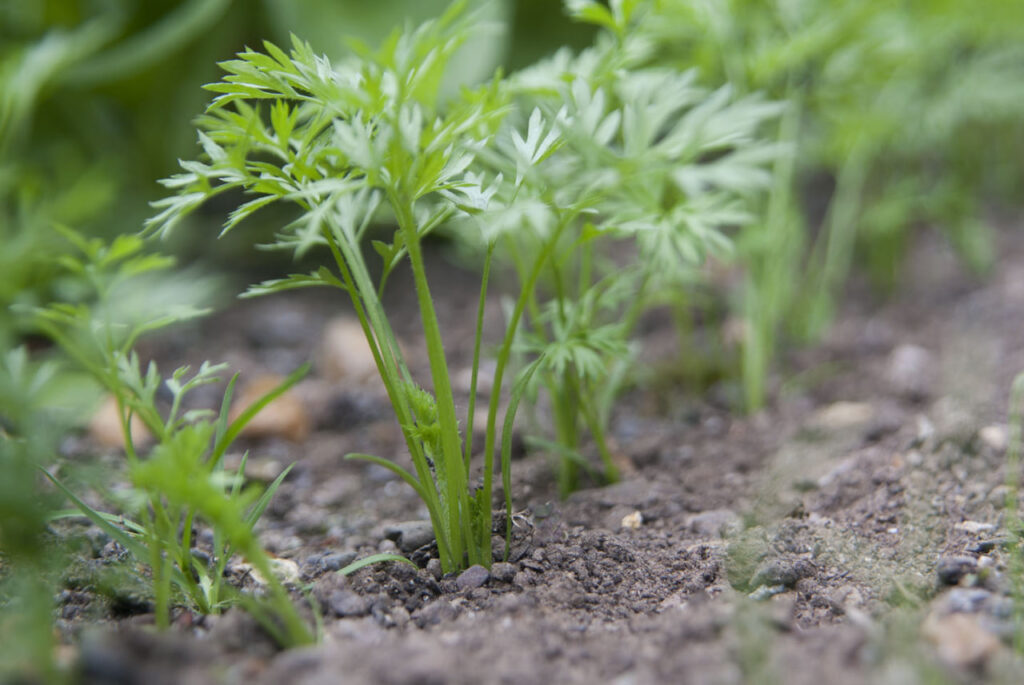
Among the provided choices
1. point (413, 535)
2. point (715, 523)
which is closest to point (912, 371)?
point (715, 523)

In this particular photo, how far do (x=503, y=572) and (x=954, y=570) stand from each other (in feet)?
1.90

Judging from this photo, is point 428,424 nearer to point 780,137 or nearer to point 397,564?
point 397,564

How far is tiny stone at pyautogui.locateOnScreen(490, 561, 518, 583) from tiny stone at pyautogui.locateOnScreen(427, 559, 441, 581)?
0.26 feet

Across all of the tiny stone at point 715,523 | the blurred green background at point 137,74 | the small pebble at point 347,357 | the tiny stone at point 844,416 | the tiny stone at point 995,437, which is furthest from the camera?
the blurred green background at point 137,74

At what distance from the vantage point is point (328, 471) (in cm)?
175

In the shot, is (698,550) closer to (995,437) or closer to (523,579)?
(523,579)

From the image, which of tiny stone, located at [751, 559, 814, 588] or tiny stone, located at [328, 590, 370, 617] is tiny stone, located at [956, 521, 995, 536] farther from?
tiny stone, located at [328, 590, 370, 617]

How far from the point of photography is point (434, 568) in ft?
3.73

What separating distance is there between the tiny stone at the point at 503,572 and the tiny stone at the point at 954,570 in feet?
1.82

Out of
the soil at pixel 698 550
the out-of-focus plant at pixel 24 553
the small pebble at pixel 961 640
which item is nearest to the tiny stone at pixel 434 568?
the soil at pixel 698 550

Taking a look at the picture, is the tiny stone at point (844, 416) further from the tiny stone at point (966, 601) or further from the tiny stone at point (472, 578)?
the tiny stone at point (472, 578)

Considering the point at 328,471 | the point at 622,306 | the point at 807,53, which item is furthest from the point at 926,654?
the point at 622,306

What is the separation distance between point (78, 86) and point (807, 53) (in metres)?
2.17

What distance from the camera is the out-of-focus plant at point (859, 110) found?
6.00 feet
